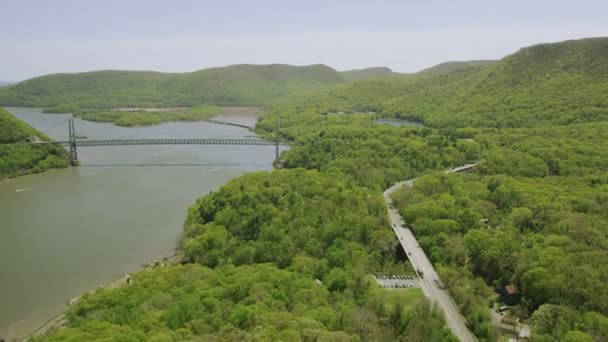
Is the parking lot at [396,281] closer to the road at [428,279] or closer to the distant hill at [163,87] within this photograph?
the road at [428,279]

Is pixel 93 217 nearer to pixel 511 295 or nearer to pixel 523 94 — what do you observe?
pixel 511 295

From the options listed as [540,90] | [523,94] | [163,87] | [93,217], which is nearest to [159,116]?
[163,87]

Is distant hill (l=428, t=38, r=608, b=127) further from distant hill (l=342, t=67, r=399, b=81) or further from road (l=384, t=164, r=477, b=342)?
distant hill (l=342, t=67, r=399, b=81)

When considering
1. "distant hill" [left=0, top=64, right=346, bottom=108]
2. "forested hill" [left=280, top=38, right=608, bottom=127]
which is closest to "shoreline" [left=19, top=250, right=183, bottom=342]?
"forested hill" [left=280, top=38, right=608, bottom=127]

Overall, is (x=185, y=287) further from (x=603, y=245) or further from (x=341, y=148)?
(x=341, y=148)

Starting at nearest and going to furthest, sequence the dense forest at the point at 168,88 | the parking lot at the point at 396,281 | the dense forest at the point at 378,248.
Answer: the dense forest at the point at 378,248 < the parking lot at the point at 396,281 < the dense forest at the point at 168,88

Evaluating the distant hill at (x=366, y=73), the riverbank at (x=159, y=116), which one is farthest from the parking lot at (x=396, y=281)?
the distant hill at (x=366, y=73)

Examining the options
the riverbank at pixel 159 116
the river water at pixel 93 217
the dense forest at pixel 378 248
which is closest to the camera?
the dense forest at pixel 378 248

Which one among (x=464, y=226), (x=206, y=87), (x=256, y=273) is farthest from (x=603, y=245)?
(x=206, y=87)
